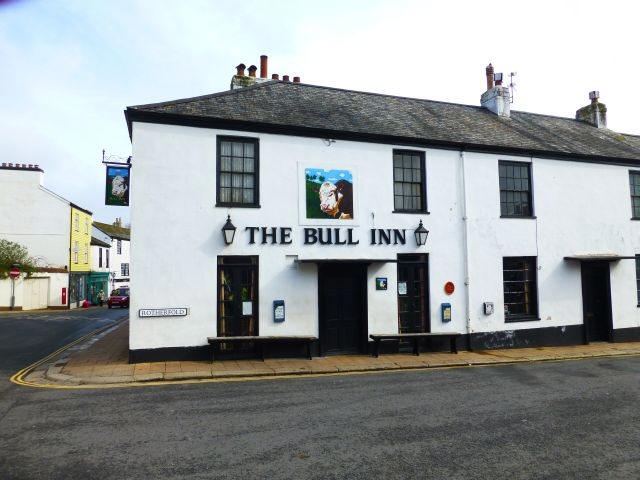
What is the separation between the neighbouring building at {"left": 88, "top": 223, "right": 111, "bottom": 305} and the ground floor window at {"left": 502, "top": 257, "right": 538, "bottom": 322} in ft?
126

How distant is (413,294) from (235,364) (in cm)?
569

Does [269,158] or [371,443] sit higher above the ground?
[269,158]

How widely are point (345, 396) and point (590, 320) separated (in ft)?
38.6

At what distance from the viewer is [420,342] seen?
13367mm

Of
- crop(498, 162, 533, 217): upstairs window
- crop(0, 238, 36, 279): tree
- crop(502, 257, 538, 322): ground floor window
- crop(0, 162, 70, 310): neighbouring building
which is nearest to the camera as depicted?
crop(502, 257, 538, 322): ground floor window

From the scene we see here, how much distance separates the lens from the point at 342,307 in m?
12.8

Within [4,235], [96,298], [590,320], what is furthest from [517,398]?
[96,298]

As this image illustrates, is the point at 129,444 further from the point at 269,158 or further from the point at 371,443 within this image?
the point at 269,158

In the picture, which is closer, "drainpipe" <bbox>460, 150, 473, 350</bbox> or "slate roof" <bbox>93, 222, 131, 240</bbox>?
"drainpipe" <bbox>460, 150, 473, 350</bbox>

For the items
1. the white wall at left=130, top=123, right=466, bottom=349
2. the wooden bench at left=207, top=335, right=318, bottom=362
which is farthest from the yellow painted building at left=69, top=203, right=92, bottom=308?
the wooden bench at left=207, top=335, right=318, bottom=362

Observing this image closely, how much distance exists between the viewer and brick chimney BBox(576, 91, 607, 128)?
20312 mm

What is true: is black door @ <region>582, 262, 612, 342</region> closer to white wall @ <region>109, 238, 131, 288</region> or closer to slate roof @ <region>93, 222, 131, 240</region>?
white wall @ <region>109, 238, 131, 288</region>

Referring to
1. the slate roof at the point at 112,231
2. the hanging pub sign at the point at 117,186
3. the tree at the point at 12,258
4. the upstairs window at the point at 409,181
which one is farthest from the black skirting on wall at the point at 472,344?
the slate roof at the point at 112,231

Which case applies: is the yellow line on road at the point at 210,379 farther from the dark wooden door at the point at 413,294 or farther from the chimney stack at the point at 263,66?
the chimney stack at the point at 263,66
